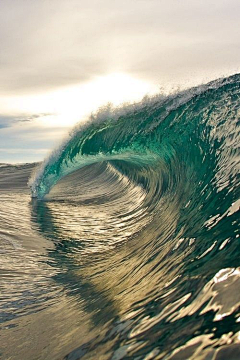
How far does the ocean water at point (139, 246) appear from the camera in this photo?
109 inches

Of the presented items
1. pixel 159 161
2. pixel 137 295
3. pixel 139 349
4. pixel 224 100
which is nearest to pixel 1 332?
pixel 137 295

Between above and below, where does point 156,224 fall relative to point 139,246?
above

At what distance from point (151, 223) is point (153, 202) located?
78.9 inches

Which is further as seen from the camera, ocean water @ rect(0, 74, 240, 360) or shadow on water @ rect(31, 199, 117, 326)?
shadow on water @ rect(31, 199, 117, 326)

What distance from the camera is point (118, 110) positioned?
418 inches

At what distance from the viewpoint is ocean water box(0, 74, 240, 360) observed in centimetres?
A: 278

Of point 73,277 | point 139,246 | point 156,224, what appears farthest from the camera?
point 156,224

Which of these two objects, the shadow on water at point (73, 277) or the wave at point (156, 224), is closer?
the wave at point (156, 224)

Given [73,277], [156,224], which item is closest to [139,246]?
[156,224]

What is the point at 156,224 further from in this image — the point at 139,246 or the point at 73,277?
the point at 73,277

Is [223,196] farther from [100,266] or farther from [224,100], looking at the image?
[224,100]

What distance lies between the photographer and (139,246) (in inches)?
254

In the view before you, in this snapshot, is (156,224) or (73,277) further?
(156,224)

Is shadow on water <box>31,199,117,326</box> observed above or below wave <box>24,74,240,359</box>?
below
